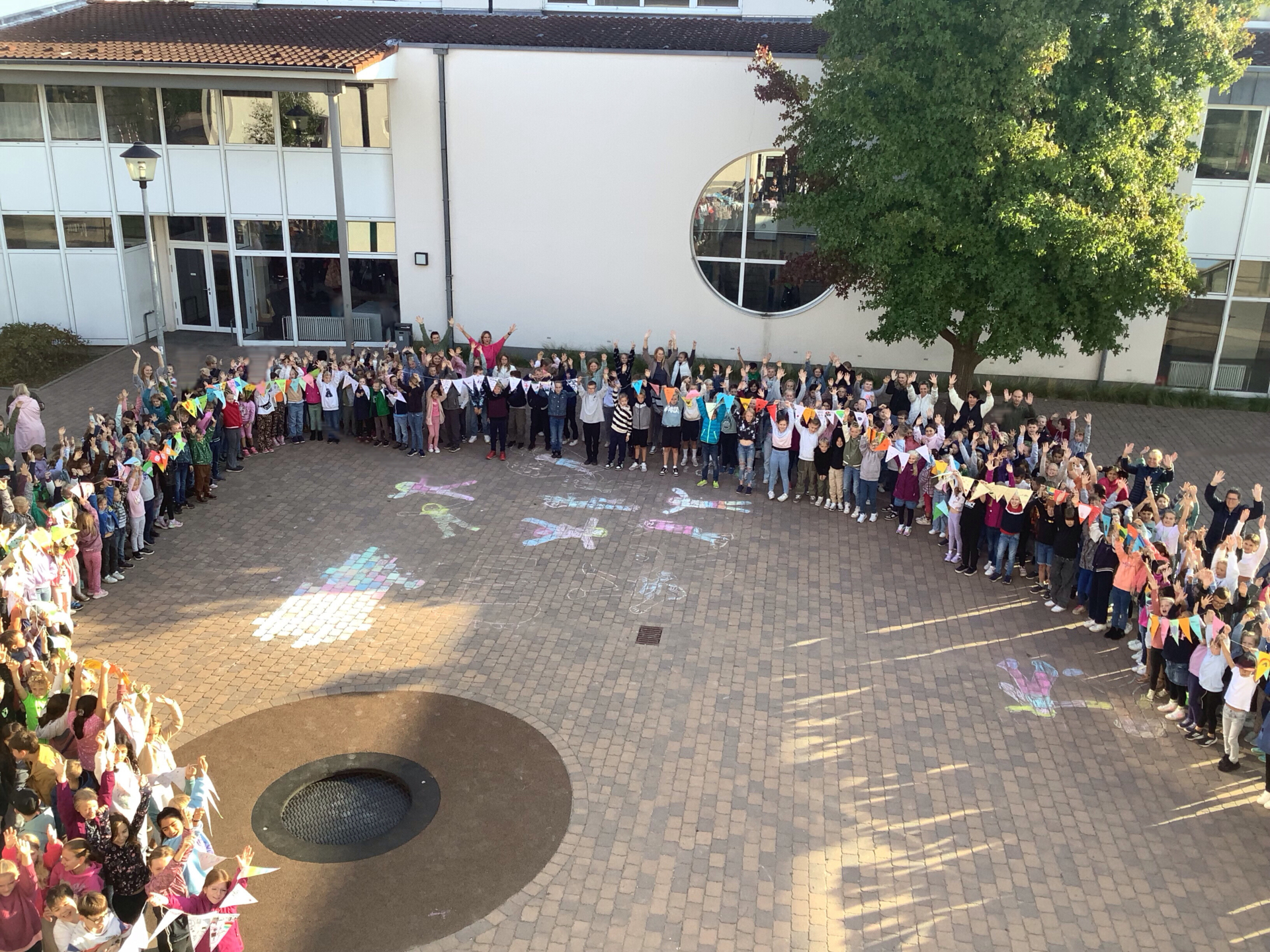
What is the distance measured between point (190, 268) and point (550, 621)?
52.5 feet

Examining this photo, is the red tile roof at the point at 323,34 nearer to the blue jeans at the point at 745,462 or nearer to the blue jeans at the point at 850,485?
the blue jeans at the point at 745,462

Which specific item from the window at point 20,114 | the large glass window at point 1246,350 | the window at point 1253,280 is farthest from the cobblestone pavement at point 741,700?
the window at point 1253,280

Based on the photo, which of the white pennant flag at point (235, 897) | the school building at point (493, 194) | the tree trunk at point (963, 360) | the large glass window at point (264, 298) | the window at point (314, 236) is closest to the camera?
the white pennant flag at point (235, 897)

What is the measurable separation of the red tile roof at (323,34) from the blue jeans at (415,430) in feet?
21.9

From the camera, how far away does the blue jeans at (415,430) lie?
679 inches

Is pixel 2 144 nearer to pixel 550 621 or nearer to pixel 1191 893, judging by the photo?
pixel 550 621

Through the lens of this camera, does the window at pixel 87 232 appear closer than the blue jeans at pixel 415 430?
No

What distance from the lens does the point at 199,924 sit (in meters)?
6.62

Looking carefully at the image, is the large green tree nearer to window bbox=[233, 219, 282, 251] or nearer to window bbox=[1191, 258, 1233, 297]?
window bbox=[1191, 258, 1233, 297]

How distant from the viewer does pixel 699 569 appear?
13.5m

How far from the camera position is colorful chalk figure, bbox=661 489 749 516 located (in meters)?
15.4

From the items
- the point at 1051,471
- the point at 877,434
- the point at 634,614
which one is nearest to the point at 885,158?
the point at 877,434

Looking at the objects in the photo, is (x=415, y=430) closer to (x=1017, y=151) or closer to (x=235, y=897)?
(x=1017, y=151)

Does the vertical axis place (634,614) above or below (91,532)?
below
